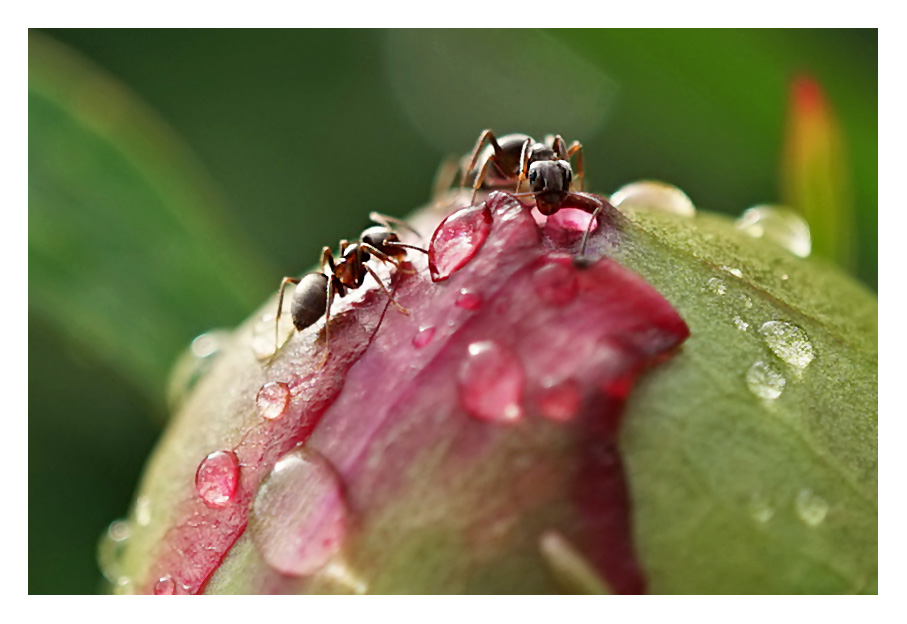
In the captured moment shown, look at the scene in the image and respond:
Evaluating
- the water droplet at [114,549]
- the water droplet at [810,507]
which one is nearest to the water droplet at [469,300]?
the water droplet at [810,507]

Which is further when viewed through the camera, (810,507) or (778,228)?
(778,228)

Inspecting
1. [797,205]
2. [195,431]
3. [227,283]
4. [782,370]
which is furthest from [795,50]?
[195,431]

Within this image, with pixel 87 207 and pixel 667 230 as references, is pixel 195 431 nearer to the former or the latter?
pixel 667 230

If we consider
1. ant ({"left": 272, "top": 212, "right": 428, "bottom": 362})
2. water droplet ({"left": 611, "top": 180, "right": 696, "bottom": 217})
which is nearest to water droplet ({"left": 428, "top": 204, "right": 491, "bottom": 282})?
ant ({"left": 272, "top": 212, "right": 428, "bottom": 362})

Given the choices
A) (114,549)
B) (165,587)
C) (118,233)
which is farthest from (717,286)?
(118,233)

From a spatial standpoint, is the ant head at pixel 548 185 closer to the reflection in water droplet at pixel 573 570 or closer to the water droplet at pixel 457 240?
the water droplet at pixel 457 240

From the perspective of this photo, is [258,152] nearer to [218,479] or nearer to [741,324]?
[218,479]

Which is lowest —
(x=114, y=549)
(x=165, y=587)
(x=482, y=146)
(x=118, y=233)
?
(x=114, y=549)
